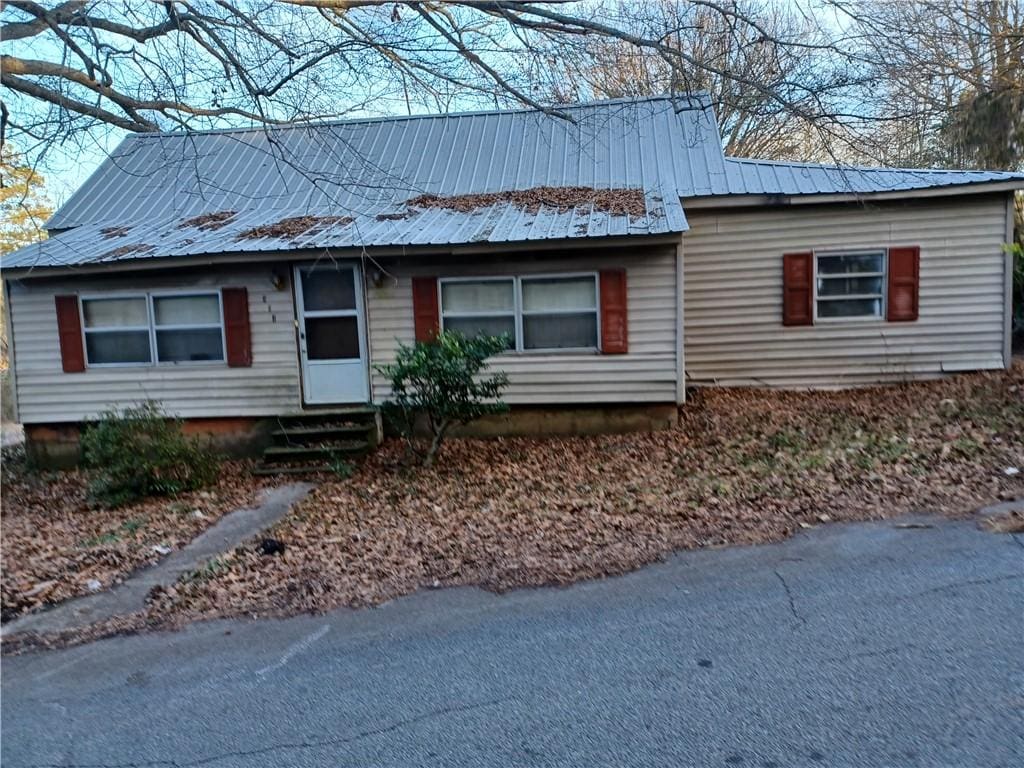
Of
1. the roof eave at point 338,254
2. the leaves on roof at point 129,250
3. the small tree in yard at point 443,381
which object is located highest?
the leaves on roof at point 129,250

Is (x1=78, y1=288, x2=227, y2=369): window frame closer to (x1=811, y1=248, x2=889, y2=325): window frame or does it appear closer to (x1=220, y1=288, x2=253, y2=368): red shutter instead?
(x1=220, y1=288, x2=253, y2=368): red shutter

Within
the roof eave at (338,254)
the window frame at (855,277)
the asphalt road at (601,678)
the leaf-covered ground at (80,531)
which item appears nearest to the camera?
the asphalt road at (601,678)

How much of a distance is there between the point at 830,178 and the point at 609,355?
4.85 meters

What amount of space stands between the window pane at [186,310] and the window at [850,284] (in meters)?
9.22

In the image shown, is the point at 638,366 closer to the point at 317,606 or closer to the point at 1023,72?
the point at 317,606

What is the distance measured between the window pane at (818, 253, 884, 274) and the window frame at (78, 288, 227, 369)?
9219mm

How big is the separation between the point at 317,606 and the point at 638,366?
6.20 meters

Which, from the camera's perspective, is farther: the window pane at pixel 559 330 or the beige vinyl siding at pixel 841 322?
the beige vinyl siding at pixel 841 322

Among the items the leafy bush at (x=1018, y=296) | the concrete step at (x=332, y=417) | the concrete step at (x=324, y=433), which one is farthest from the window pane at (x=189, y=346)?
the leafy bush at (x=1018, y=296)

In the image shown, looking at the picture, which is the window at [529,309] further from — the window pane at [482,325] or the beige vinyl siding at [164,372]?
the beige vinyl siding at [164,372]

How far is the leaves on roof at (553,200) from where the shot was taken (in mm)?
10719

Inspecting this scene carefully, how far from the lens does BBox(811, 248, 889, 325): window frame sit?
36.2 ft

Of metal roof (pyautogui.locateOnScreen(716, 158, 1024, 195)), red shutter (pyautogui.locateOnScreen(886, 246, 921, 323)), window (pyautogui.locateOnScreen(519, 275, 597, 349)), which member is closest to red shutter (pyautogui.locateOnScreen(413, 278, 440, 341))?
window (pyautogui.locateOnScreen(519, 275, 597, 349))

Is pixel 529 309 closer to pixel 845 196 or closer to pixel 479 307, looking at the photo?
pixel 479 307
